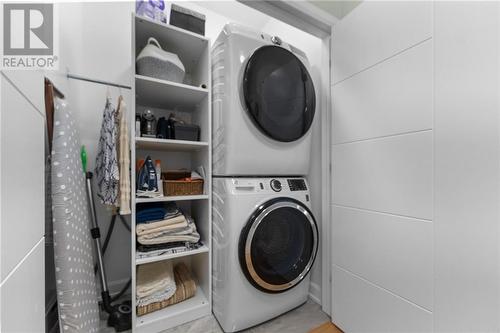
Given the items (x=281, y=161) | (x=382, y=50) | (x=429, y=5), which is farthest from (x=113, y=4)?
(x=429, y=5)

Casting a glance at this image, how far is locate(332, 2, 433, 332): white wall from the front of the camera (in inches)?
36.9

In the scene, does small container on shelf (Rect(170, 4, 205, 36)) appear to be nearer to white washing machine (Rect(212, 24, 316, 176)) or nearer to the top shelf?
the top shelf

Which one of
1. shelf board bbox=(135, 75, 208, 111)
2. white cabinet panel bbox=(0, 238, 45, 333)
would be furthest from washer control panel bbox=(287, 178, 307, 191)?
white cabinet panel bbox=(0, 238, 45, 333)

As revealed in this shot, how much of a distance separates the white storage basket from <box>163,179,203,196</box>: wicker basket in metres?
0.64

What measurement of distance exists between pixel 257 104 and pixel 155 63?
0.64 meters

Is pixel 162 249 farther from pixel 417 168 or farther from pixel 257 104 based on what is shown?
pixel 417 168

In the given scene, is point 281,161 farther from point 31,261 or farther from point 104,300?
point 104,300

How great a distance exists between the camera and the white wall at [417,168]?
0.76 m

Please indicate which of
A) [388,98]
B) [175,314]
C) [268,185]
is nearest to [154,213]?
[175,314]

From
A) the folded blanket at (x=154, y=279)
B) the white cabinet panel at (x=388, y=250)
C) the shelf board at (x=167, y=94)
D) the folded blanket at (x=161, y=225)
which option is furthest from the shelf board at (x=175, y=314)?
the shelf board at (x=167, y=94)

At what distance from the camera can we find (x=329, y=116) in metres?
1.45

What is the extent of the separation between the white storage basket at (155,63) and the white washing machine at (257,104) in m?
0.26

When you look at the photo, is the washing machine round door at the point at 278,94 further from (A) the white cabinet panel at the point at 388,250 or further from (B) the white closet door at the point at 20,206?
(B) the white closet door at the point at 20,206

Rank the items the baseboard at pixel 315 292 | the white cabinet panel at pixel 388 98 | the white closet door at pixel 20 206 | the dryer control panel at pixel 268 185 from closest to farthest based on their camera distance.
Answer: the white closet door at pixel 20 206 → the white cabinet panel at pixel 388 98 → the dryer control panel at pixel 268 185 → the baseboard at pixel 315 292
